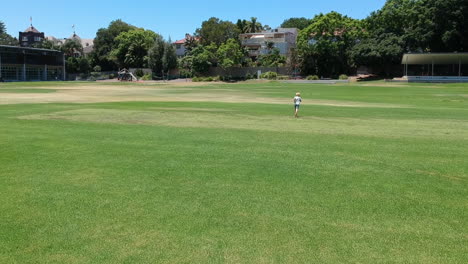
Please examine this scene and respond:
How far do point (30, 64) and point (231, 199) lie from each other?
11625 cm

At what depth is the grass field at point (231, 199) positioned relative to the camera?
600cm

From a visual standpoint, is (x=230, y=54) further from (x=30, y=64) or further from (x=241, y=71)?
(x=30, y=64)

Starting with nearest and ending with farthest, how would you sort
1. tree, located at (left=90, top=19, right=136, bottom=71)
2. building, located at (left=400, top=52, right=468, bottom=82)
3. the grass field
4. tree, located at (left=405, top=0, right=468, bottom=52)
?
the grass field
building, located at (left=400, top=52, right=468, bottom=82)
tree, located at (left=405, top=0, right=468, bottom=52)
tree, located at (left=90, top=19, right=136, bottom=71)

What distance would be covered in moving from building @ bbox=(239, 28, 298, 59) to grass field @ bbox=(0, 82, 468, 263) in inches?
3728

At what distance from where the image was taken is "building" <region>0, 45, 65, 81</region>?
10462 cm

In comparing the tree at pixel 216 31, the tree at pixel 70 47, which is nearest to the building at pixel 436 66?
the tree at pixel 216 31

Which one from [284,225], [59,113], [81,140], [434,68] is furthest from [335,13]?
[284,225]

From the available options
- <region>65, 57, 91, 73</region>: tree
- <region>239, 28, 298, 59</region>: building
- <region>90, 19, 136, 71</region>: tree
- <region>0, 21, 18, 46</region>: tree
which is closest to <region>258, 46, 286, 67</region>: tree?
<region>239, 28, 298, 59</region>: building

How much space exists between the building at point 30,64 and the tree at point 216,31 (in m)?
39.0

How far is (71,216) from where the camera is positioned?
23.6 feet

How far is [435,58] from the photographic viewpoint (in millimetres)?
77062

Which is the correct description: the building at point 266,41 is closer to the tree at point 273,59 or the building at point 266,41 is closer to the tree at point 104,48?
the tree at point 273,59

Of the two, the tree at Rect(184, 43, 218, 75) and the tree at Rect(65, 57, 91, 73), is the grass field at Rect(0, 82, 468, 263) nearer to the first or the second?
the tree at Rect(184, 43, 218, 75)

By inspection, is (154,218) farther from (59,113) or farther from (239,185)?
(59,113)
